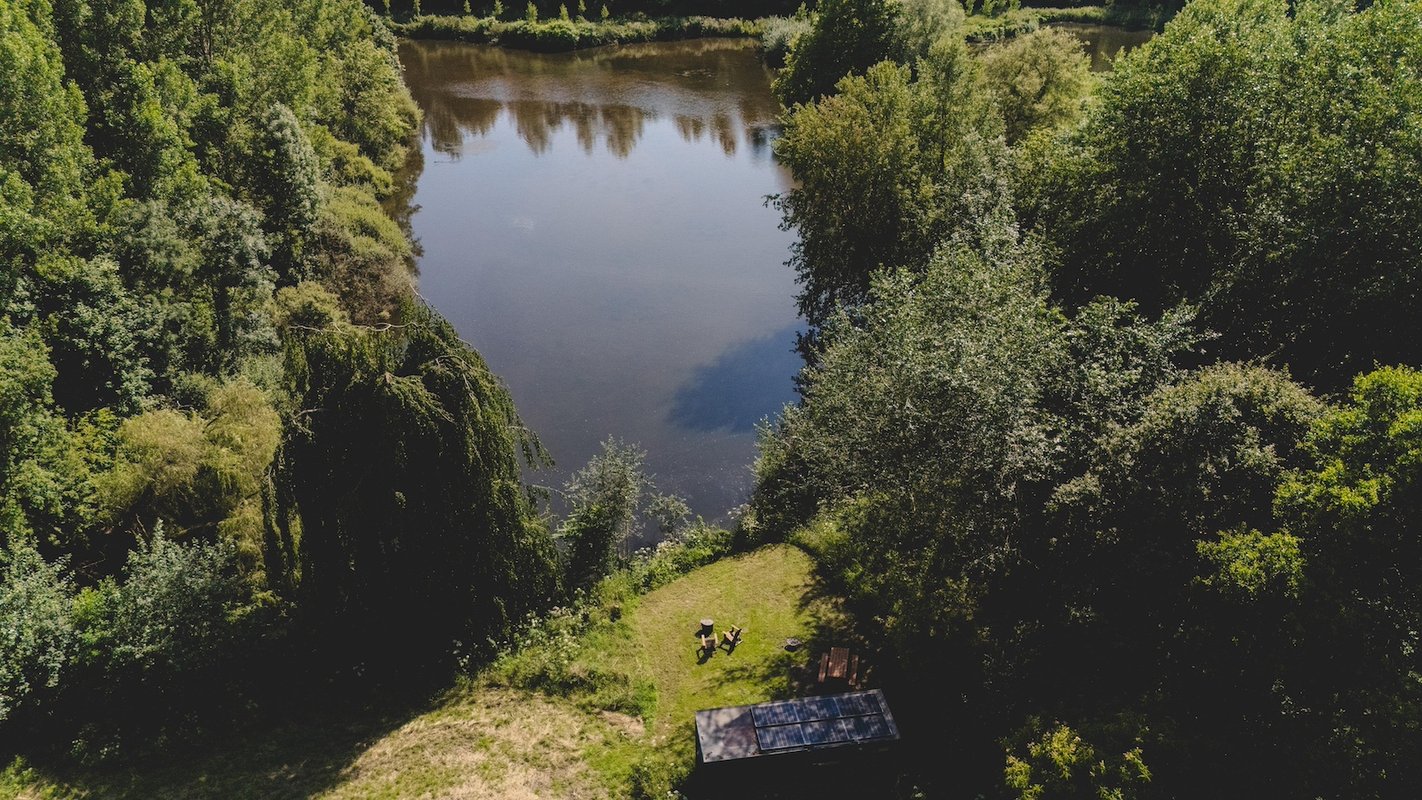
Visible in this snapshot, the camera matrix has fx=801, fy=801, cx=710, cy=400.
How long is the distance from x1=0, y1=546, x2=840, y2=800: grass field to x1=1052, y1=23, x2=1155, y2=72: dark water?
6294 centimetres

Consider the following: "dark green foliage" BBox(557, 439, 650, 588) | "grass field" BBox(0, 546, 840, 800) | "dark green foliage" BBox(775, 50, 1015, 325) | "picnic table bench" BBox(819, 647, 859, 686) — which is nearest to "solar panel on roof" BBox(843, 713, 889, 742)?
"picnic table bench" BBox(819, 647, 859, 686)

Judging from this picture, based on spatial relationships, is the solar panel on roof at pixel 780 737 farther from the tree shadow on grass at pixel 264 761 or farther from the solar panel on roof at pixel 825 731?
the tree shadow on grass at pixel 264 761

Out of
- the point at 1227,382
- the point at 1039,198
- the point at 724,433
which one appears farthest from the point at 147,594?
the point at 1039,198

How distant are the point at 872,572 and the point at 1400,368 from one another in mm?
9755

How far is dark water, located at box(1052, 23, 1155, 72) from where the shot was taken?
6544 centimetres

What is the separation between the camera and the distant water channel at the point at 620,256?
27.2 m

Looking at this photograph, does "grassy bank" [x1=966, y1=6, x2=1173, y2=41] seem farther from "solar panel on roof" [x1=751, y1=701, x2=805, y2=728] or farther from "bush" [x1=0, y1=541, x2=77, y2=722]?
"bush" [x1=0, y1=541, x2=77, y2=722]

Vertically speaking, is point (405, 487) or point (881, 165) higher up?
point (881, 165)

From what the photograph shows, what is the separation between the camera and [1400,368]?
1095cm

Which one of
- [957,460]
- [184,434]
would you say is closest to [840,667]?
[957,460]

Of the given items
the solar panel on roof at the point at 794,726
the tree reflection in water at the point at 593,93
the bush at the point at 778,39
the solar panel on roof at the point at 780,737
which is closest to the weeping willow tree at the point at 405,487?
the solar panel on roof at the point at 794,726

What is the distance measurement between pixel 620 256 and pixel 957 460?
25.4 meters

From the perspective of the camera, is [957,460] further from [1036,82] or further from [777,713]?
[1036,82]

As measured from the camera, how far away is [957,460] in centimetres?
1391
